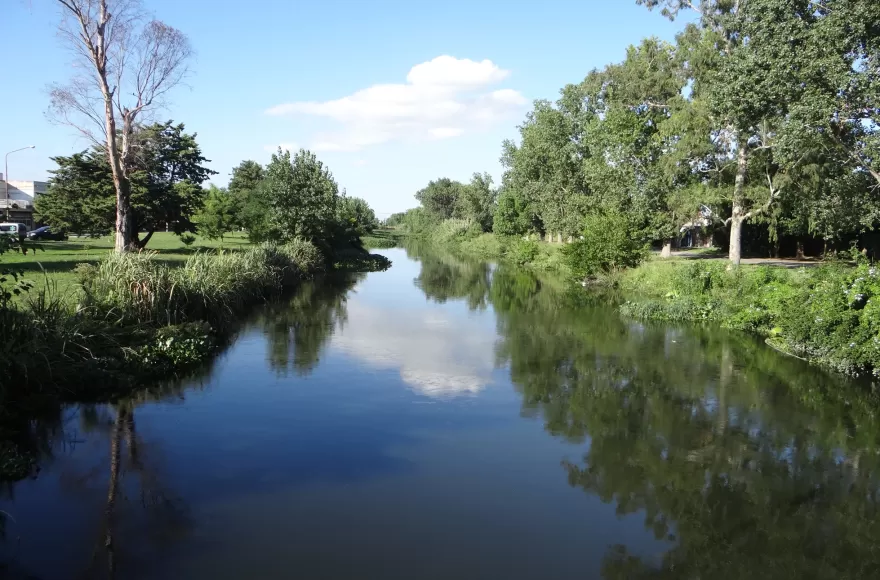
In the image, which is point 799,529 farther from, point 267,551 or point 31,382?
point 31,382

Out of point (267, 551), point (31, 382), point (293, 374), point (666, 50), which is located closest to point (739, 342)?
point (293, 374)

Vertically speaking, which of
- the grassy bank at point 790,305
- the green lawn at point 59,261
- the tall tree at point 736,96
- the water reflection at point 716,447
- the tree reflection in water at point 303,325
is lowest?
the water reflection at point 716,447

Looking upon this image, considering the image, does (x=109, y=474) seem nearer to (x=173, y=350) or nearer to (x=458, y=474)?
(x=458, y=474)

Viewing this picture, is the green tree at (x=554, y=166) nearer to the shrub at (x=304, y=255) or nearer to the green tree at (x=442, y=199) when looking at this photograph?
the shrub at (x=304, y=255)

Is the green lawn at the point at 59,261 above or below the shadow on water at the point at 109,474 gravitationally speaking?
above

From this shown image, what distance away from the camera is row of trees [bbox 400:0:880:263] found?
737 inches

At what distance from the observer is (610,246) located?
2912cm

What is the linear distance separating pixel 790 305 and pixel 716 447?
24.3ft

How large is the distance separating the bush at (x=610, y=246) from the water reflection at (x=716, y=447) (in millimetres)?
12487

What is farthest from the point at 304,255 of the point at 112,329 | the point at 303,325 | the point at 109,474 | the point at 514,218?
the point at 514,218

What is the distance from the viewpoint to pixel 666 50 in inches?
1187

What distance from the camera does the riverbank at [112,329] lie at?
9430 millimetres

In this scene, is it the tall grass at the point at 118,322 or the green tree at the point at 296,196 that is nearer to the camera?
the tall grass at the point at 118,322

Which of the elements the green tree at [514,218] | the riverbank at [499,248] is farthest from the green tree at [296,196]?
the green tree at [514,218]
